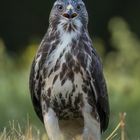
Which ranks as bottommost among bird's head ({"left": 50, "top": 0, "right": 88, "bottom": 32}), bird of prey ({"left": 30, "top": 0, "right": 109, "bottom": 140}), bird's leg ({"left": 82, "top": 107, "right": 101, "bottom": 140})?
bird's leg ({"left": 82, "top": 107, "right": 101, "bottom": 140})

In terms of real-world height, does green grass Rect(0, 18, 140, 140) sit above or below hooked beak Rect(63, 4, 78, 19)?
below

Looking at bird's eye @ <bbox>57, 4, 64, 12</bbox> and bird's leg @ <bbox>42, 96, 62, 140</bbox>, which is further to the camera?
bird's eye @ <bbox>57, 4, 64, 12</bbox>

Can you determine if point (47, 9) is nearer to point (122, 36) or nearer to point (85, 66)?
point (122, 36)

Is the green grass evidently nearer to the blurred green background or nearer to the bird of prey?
the blurred green background

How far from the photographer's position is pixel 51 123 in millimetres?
11570

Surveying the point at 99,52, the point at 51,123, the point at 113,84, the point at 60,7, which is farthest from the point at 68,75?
the point at 99,52

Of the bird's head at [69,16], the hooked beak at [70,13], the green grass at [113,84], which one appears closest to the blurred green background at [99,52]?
the green grass at [113,84]

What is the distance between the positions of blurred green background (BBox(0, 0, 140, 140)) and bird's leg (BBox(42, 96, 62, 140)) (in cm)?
97

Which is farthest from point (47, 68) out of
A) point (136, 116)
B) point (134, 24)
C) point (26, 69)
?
point (134, 24)

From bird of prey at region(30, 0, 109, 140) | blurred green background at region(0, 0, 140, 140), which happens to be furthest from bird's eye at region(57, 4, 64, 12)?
blurred green background at region(0, 0, 140, 140)

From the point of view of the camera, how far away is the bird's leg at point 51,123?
37.9 ft

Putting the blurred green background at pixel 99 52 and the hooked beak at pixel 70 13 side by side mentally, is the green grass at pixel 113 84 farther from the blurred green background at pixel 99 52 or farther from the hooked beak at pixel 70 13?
the hooked beak at pixel 70 13

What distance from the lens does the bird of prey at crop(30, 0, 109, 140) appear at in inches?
452

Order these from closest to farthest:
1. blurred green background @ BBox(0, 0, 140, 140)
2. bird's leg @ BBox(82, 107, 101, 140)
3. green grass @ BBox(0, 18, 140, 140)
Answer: bird's leg @ BBox(82, 107, 101, 140) → green grass @ BBox(0, 18, 140, 140) → blurred green background @ BBox(0, 0, 140, 140)
